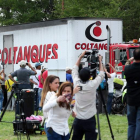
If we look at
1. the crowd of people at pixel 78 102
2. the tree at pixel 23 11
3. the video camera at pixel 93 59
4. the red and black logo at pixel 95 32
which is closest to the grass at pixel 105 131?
the crowd of people at pixel 78 102

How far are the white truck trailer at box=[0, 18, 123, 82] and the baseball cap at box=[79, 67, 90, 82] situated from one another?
1035 centimetres

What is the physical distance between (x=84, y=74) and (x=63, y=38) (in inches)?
513

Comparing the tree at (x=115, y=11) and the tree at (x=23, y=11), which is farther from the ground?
the tree at (x=23, y=11)

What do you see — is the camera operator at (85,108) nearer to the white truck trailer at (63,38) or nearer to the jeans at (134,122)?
the jeans at (134,122)

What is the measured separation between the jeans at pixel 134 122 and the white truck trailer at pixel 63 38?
9.28 meters

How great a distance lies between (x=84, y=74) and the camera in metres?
8.59

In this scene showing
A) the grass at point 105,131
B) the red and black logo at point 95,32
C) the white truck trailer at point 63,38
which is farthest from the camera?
the red and black logo at point 95,32

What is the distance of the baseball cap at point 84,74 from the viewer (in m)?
8.55

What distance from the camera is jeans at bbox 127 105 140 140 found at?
31.5ft

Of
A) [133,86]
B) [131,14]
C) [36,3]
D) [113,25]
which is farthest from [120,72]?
[36,3]

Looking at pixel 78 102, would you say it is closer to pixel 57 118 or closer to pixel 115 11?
pixel 57 118

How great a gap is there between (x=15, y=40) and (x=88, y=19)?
4.63 metres

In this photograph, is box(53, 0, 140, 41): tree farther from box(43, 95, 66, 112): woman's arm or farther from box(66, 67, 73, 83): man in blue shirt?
box(43, 95, 66, 112): woman's arm

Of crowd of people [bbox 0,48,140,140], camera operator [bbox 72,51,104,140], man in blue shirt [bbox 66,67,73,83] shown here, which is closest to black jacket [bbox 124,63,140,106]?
crowd of people [bbox 0,48,140,140]
